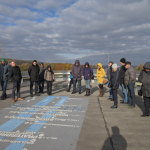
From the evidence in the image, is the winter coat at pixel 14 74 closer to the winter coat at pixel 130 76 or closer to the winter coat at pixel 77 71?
the winter coat at pixel 77 71

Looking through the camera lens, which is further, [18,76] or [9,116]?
[18,76]

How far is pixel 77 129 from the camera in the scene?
399cm

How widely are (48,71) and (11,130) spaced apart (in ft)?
17.3

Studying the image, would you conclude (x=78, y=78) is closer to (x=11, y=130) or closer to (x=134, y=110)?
(x=134, y=110)

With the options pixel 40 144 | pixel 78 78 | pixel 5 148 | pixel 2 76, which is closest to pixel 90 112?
pixel 40 144

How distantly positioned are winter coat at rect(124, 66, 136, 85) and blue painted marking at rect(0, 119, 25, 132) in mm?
4274

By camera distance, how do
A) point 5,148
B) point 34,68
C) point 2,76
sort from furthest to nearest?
point 34,68 < point 2,76 < point 5,148

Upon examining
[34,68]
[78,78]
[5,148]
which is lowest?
[5,148]

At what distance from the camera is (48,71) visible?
8.91 metres

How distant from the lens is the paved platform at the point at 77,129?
10.4ft

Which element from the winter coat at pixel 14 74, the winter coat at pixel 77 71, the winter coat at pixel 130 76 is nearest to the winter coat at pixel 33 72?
the winter coat at pixel 14 74

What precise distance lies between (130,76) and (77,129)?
3.26 metres

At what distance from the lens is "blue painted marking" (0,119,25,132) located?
4039 millimetres

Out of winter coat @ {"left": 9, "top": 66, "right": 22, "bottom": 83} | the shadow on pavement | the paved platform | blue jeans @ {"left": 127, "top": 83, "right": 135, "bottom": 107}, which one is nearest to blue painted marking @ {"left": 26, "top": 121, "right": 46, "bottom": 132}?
the paved platform
